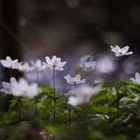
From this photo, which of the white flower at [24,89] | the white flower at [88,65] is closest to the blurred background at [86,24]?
the white flower at [88,65]

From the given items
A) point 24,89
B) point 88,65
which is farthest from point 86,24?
point 24,89

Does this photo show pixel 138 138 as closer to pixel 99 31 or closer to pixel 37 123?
pixel 37 123

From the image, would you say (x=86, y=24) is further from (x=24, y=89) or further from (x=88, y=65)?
(x=24, y=89)

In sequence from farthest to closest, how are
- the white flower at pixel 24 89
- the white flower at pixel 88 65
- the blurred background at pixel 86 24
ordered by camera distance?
the blurred background at pixel 86 24
the white flower at pixel 88 65
the white flower at pixel 24 89

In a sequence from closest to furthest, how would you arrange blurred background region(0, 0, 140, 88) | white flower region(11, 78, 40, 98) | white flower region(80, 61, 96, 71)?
white flower region(11, 78, 40, 98) → white flower region(80, 61, 96, 71) → blurred background region(0, 0, 140, 88)

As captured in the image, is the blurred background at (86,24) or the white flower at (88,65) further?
the blurred background at (86,24)

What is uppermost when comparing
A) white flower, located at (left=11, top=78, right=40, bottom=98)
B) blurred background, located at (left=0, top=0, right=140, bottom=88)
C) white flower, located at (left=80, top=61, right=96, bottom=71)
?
blurred background, located at (left=0, top=0, right=140, bottom=88)

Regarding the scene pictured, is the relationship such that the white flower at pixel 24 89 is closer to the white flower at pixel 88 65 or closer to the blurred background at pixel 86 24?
the white flower at pixel 88 65

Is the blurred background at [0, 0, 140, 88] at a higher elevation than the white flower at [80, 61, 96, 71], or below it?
higher

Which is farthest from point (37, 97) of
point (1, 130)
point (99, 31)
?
point (99, 31)

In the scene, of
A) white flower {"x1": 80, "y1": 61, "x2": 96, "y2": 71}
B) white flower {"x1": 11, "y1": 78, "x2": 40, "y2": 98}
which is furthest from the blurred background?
white flower {"x1": 11, "y1": 78, "x2": 40, "y2": 98}

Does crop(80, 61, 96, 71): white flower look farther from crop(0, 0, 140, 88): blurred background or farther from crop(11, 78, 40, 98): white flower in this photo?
crop(0, 0, 140, 88): blurred background

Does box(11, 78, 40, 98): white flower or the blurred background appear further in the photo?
the blurred background

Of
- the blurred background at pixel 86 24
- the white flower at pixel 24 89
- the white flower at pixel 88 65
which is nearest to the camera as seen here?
the white flower at pixel 24 89
